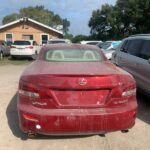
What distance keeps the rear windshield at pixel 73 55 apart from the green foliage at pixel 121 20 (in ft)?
148

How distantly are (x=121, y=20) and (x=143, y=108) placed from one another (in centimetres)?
5424

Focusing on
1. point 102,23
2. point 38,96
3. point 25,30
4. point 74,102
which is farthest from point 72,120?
point 102,23

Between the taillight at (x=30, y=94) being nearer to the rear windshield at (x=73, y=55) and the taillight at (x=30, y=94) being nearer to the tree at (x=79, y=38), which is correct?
the rear windshield at (x=73, y=55)

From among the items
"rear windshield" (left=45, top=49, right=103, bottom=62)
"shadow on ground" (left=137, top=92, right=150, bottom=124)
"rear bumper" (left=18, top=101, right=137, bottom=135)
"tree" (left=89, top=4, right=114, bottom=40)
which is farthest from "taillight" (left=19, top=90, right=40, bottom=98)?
"tree" (left=89, top=4, right=114, bottom=40)

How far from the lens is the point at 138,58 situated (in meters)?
8.62

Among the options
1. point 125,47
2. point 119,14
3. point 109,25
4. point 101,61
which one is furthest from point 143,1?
point 101,61

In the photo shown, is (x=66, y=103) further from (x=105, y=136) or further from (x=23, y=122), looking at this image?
(x=105, y=136)

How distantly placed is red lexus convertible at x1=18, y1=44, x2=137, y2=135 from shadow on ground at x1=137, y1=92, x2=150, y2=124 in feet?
6.41

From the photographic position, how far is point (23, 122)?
517cm

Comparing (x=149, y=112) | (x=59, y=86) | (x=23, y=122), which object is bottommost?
(x=149, y=112)

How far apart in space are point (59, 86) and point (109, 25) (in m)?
60.8

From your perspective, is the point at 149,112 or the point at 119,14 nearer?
the point at 149,112

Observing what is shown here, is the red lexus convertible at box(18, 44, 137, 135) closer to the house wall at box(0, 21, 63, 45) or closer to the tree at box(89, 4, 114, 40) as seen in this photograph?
the house wall at box(0, 21, 63, 45)

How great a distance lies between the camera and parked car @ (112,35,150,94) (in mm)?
8039
